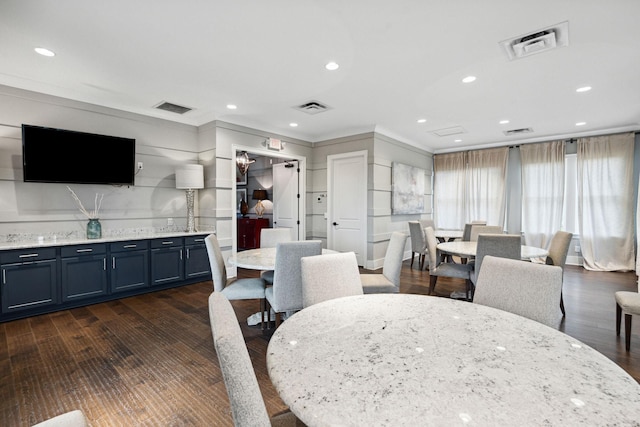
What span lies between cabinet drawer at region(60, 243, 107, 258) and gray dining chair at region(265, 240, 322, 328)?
2658 millimetres

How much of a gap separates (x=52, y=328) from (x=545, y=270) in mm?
4294

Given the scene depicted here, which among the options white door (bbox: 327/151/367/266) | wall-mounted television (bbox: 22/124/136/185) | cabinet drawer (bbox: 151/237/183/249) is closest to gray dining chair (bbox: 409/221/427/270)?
white door (bbox: 327/151/367/266)

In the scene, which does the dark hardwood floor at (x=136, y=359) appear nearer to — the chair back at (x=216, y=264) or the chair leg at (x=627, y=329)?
the chair leg at (x=627, y=329)

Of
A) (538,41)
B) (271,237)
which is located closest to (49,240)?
(271,237)

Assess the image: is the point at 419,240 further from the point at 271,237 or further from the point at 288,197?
the point at 271,237

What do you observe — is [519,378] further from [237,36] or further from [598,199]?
[598,199]

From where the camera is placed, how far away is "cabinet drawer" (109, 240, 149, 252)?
3.90m

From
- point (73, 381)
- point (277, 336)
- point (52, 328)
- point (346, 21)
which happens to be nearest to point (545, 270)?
point (277, 336)

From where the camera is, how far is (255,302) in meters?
3.91

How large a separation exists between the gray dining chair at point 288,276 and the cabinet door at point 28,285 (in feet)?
9.24

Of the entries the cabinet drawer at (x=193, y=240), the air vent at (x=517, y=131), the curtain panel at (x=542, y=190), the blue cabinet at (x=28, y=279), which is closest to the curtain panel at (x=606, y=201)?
the curtain panel at (x=542, y=190)

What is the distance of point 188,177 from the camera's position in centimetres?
470

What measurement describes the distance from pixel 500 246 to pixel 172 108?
4717mm

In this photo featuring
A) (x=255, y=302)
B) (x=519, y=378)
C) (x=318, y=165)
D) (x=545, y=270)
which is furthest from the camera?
(x=318, y=165)
